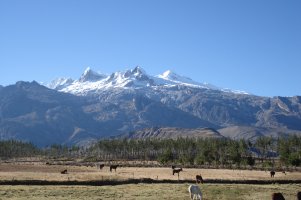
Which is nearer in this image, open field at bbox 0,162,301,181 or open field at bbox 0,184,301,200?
open field at bbox 0,184,301,200

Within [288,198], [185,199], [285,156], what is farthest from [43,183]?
[285,156]

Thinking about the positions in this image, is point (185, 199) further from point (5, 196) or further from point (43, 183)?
point (43, 183)

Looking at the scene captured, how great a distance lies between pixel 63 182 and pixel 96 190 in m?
Result: 15.7

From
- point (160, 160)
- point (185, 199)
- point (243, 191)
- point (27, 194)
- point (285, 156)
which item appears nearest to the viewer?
point (185, 199)

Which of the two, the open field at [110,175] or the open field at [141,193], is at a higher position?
the open field at [110,175]

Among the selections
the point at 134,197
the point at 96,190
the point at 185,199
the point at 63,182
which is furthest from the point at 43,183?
the point at 185,199

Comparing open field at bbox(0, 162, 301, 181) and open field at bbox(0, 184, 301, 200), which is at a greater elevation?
open field at bbox(0, 162, 301, 181)

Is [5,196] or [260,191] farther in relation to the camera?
[260,191]

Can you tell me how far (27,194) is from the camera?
2234 inches

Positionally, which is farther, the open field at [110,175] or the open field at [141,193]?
the open field at [110,175]

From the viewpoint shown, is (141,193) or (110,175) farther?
(110,175)

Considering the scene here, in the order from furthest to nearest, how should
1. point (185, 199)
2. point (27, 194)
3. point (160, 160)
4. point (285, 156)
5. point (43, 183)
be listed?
1. point (160, 160)
2. point (285, 156)
3. point (43, 183)
4. point (27, 194)
5. point (185, 199)

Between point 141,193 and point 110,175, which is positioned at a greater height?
point 110,175

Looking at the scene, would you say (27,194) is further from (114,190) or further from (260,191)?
(260,191)
